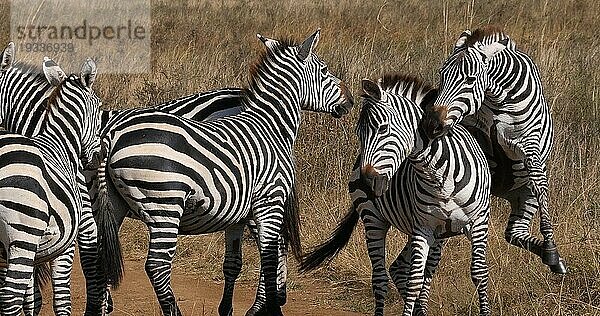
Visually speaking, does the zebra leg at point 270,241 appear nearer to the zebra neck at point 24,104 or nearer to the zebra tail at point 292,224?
the zebra tail at point 292,224

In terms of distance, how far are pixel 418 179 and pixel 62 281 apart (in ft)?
7.11

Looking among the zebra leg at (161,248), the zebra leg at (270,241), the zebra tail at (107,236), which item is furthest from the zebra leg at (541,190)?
the zebra tail at (107,236)

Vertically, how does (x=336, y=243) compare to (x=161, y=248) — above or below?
above

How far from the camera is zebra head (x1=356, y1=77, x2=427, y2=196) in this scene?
535 cm

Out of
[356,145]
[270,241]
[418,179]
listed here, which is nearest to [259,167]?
[270,241]

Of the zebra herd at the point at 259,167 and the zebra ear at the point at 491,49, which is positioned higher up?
the zebra ear at the point at 491,49

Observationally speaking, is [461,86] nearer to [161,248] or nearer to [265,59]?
[265,59]

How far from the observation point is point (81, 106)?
5.37 meters

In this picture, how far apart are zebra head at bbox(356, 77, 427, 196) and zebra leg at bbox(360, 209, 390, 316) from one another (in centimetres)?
86

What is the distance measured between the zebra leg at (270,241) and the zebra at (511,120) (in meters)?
1.32

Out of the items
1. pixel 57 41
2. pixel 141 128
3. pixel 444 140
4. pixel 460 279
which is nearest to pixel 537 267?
pixel 460 279

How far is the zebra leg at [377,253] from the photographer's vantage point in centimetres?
625

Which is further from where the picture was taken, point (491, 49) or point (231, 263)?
point (231, 263)

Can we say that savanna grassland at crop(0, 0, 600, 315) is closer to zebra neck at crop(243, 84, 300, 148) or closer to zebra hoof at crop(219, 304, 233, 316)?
zebra hoof at crop(219, 304, 233, 316)
